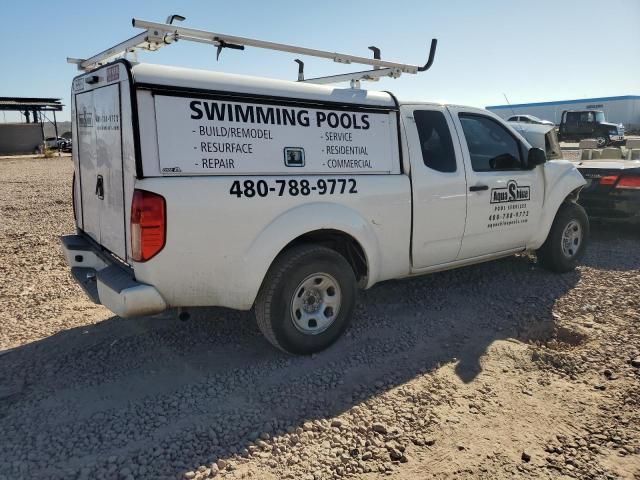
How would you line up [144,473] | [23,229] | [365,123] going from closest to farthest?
1. [144,473]
2. [365,123]
3. [23,229]

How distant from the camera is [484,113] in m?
5.12

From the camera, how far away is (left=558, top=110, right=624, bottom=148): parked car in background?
3061 cm

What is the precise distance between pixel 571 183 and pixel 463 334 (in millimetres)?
2642

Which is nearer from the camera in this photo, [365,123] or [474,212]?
[365,123]

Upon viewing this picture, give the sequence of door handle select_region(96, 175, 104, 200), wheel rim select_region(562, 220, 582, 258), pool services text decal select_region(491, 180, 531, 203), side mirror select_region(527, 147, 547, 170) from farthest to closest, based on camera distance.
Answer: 1. wheel rim select_region(562, 220, 582, 258)
2. side mirror select_region(527, 147, 547, 170)
3. pool services text decal select_region(491, 180, 531, 203)
4. door handle select_region(96, 175, 104, 200)

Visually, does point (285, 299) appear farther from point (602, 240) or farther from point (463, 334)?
point (602, 240)

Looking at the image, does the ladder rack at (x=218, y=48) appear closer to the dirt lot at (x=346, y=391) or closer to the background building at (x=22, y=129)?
the dirt lot at (x=346, y=391)

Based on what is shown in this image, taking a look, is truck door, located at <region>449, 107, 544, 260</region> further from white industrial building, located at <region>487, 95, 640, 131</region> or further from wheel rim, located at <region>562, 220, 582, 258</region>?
white industrial building, located at <region>487, 95, 640, 131</region>

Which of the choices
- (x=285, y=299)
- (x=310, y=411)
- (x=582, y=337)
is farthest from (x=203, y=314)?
(x=582, y=337)

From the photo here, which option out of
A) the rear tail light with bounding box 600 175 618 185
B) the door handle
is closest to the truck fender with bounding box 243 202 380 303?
the door handle

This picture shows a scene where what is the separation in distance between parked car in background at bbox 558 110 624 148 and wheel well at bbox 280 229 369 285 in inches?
1208

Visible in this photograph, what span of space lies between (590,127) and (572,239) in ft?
94.4

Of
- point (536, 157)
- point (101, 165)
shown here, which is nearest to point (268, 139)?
point (101, 165)

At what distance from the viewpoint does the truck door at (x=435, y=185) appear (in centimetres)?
441
